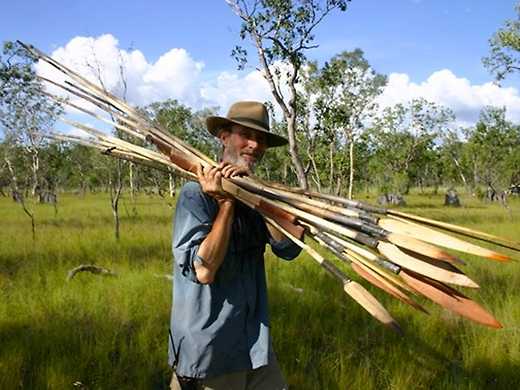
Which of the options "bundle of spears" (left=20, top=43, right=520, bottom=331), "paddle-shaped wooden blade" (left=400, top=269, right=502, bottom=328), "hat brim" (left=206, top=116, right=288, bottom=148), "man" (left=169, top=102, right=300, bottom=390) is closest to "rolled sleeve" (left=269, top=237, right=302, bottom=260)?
"man" (left=169, top=102, right=300, bottom=390)

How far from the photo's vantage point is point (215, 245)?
1.65m

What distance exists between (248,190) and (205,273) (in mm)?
335

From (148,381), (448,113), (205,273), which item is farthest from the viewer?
(448,113)

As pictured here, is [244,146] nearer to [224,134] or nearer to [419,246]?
[224,134]

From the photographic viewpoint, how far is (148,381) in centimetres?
314

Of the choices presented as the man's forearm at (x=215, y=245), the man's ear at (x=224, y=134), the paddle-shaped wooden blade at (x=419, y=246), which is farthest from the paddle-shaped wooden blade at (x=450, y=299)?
the man's ear at (x=224, y=134)

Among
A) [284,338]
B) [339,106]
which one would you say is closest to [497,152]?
[339,106]

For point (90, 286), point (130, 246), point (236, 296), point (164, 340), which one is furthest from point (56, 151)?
point (236, 296)

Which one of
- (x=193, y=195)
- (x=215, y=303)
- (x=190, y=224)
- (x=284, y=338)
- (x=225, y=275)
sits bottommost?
(x=284, y=338)

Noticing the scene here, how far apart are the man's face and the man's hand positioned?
0.24 metres

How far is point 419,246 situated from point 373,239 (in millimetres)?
142

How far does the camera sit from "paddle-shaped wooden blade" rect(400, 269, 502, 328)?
3.95ft

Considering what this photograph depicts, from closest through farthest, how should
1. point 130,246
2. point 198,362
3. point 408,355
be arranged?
point 198,362, point 408,355, point 130,246

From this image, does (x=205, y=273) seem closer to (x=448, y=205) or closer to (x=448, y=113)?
(x=448, y=205)
